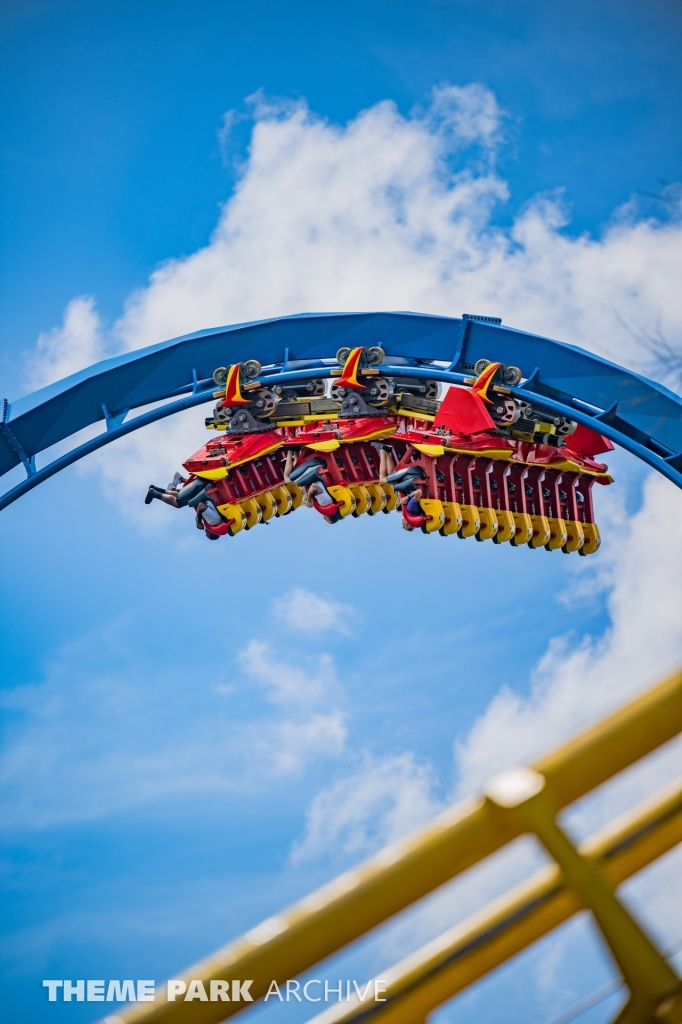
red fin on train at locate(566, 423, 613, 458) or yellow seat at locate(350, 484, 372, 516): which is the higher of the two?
yellow seat at locate(350, 484, 372, 516)

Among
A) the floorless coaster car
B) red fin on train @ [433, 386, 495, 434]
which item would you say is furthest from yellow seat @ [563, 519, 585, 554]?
red fin on train @ [433, 386, 495, 434]

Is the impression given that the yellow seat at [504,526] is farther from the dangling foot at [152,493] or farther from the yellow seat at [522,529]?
the dangling foot at [152,493]

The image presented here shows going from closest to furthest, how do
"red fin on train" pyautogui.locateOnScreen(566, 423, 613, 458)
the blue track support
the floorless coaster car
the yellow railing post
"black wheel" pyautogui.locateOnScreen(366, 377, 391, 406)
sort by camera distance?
1. the yellow railing post
2. the blue track support
3. the floorless coaster car
4. "black wheel" pyautogui.locateOnScreen(366, 377, 391, 406)
5. "red fin on train" pyautogui.locateOnScreen(566, 423, 613, 458)

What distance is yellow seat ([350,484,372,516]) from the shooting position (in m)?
12.8

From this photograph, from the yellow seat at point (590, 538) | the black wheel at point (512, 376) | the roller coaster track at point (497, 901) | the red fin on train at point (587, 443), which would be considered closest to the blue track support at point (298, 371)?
the black wheel at point (512, 376)

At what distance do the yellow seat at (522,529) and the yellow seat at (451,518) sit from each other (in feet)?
2.18

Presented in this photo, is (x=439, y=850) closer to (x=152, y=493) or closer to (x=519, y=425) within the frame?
(x=519, y=425)

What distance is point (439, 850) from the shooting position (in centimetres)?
135

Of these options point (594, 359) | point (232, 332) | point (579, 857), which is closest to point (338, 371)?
point (232, 332)

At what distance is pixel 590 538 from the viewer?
39.5 ft

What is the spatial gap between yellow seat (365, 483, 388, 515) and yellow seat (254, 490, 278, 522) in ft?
4.39

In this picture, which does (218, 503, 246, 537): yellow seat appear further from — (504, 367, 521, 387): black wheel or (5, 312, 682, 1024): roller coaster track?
(5, 312, 682, 1024): roller coaster track

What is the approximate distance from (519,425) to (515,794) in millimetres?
10354

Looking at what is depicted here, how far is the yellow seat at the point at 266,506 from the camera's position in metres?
13.3
